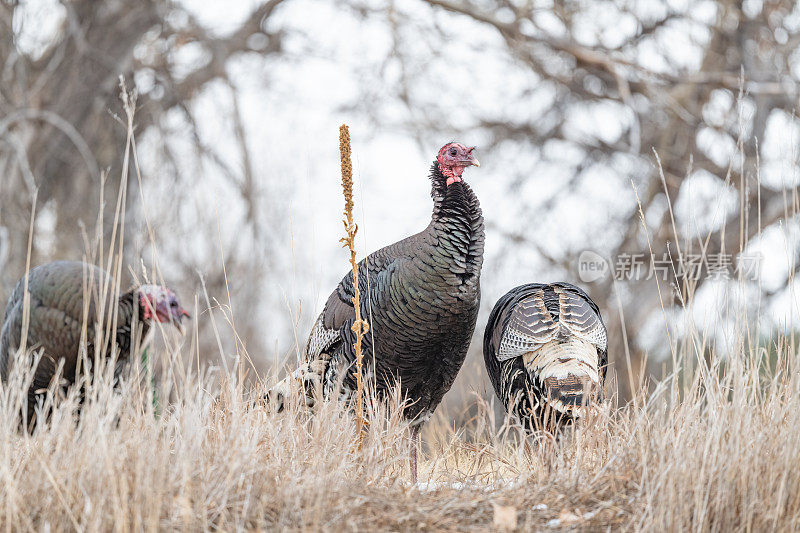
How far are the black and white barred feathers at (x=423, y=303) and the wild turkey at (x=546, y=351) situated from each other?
0.22 m

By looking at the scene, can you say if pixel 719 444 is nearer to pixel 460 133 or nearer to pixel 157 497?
pixel 157 497

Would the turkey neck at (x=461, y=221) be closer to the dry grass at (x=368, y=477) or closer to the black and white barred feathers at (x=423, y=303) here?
the black and white barred feathers at (x=423, y=303)

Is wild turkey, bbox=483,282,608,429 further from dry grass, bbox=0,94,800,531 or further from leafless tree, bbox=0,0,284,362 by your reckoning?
leafless tree, bbox=0,0,284,362

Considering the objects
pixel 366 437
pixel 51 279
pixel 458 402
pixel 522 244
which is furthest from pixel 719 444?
pixel 522 244

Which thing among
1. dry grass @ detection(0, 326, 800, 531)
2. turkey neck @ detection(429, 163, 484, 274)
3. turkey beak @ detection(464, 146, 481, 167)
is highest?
turkey beak @ detection(464, 146, 481, 167)

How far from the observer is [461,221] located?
3207mm

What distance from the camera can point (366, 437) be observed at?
295cm

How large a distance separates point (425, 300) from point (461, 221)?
335 mm

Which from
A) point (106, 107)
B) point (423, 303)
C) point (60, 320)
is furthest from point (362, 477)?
point (106, 107)

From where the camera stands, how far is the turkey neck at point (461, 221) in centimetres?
319

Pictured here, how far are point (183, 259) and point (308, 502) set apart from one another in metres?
5.60

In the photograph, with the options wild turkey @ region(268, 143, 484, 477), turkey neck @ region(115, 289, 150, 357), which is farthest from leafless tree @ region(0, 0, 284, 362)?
wild turkey @ region(268, 143, 484, 477)

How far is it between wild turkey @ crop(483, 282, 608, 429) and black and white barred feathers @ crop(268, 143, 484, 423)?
0.22 meters

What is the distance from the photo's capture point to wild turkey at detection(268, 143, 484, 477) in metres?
3.18
